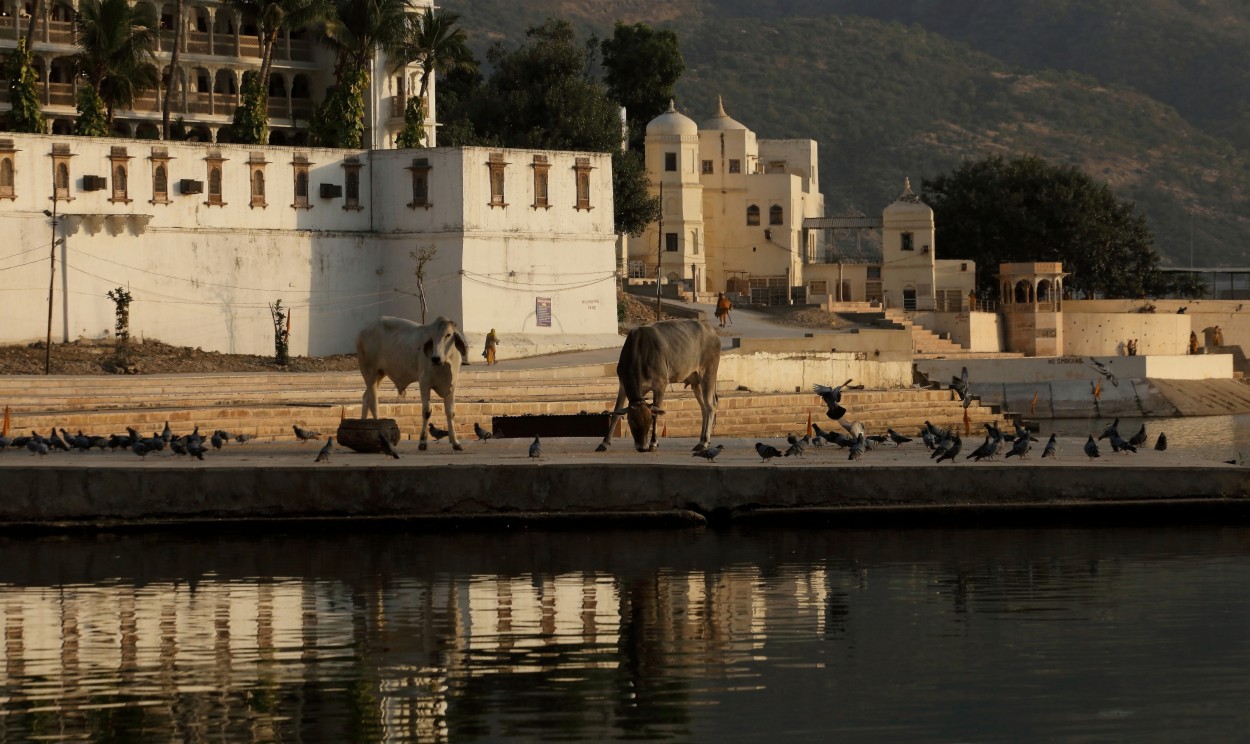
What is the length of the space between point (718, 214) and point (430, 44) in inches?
969

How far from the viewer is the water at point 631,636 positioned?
1467 cm

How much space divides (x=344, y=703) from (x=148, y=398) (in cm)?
2358

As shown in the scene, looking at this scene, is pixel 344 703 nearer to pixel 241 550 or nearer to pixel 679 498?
pixel 241 550

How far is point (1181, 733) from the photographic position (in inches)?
558

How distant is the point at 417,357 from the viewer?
87.1 feet

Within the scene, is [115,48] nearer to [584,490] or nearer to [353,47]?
[353,47]

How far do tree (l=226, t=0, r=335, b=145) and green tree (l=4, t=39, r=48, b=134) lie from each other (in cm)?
606

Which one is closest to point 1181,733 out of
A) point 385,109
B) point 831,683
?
point 831,683

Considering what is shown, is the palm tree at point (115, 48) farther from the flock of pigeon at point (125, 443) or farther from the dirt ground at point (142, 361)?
the flock of pigeon at point (125, 443)

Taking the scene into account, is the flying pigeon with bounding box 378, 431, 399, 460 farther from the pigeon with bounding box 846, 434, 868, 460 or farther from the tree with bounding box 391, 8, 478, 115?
the tree with bounding box 391, 8, 478, 115

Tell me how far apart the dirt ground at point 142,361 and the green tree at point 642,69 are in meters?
41.5

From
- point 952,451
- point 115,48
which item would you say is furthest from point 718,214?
point 952,451

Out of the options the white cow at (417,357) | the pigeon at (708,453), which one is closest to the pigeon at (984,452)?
the pigeon at (708,453)

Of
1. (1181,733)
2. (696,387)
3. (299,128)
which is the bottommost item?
(1181,733)
